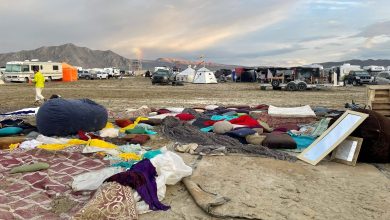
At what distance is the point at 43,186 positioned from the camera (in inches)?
195

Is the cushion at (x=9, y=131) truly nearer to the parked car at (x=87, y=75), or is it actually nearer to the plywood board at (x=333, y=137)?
the plywood board at (x=333, y=137)

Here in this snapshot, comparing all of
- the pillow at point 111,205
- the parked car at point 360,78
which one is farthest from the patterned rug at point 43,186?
the parked car at point 360,78

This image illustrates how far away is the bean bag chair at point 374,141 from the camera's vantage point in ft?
20.9

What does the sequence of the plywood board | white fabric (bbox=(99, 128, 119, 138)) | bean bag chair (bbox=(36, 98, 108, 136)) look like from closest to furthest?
the plywood board < bean bag chair (bbox=(36, 98, 108, 136)) < white fabric (bbox=(99, 128, 119, 138))

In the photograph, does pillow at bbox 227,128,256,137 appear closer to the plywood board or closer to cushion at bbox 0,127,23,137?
the plywood board

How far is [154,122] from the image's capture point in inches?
390

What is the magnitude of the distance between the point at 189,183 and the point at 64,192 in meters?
1.58

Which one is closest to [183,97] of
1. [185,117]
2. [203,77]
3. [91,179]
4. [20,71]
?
[185,117]

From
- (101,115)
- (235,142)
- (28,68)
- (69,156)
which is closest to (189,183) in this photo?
(69,156)

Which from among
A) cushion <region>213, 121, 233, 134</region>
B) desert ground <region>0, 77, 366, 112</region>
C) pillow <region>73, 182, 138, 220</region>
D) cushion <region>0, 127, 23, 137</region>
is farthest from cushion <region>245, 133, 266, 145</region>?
desert ground <region>0, 77, 366, 112</region>

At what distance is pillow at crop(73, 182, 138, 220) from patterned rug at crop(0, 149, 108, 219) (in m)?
0.35

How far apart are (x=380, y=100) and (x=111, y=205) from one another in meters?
7.50

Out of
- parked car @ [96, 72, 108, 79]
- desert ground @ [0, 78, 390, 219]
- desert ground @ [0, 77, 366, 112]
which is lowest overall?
desert ground @ [0, 78, 390, 219]

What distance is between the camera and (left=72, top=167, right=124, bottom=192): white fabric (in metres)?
4.82
